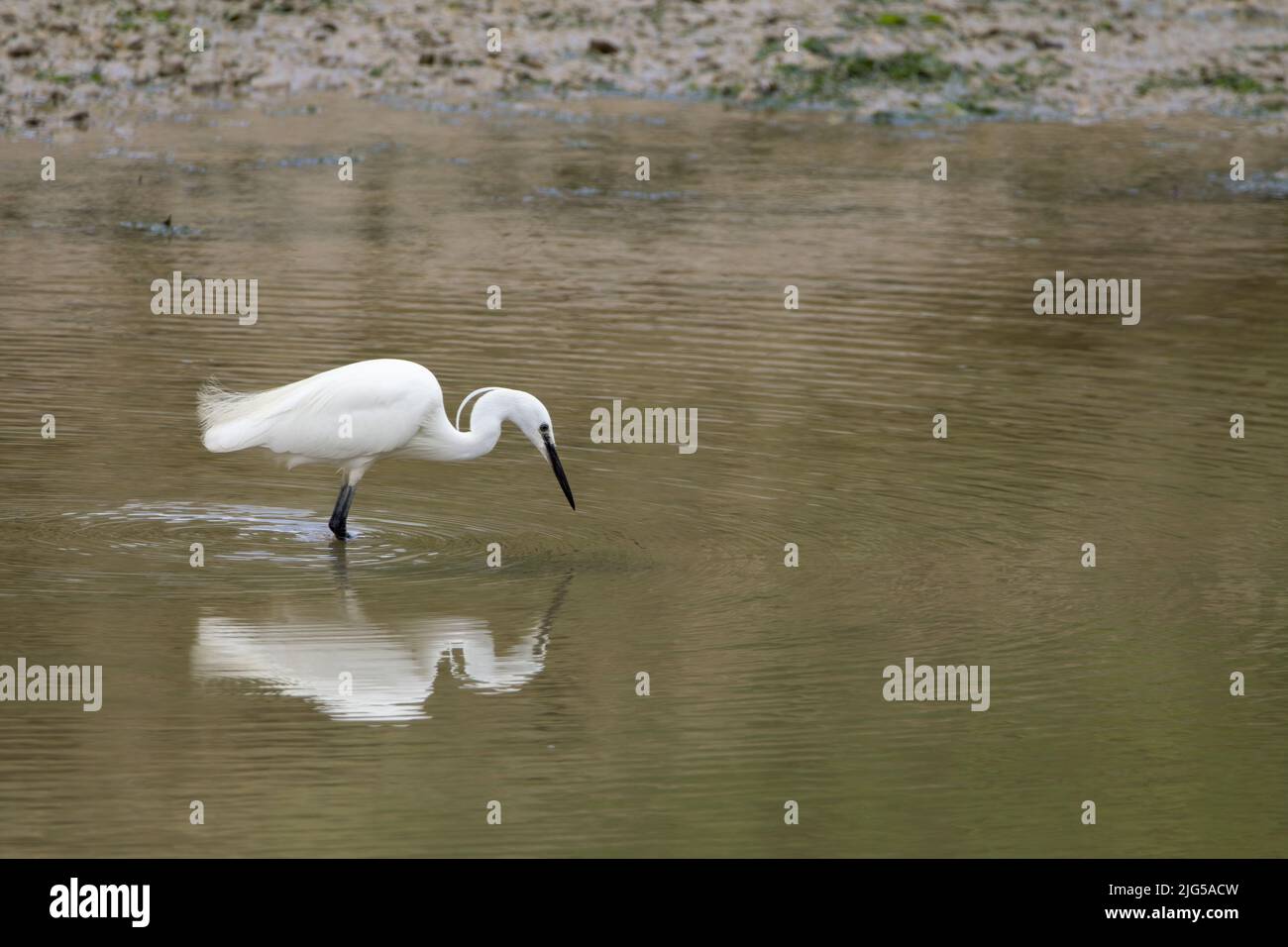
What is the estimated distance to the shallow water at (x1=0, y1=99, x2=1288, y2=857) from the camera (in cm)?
757

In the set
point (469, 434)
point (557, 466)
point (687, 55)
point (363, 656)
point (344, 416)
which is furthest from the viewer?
point (687, 55)

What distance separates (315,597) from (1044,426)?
17.6 ft

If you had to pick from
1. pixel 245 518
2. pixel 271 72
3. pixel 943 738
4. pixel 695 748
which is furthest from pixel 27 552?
pixel 271 72

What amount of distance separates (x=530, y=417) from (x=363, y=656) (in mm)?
2124

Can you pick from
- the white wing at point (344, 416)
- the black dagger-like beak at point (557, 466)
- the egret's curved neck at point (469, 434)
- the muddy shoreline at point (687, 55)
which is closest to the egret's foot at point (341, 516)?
the white wing at point (344, 416)

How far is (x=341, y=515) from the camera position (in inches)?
418

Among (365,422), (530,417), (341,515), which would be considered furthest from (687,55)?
(341,515)

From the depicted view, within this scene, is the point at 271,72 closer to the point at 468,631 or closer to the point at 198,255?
the point at 198,255

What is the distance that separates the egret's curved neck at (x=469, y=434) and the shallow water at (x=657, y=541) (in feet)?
1.27

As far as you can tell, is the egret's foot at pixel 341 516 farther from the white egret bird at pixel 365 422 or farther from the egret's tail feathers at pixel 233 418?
the egret's tail feathers at pixel 233 418

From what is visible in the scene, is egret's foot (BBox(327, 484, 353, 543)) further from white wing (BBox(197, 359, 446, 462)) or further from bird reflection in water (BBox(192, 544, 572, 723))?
bird reflection in water (BBox(192, 544, 572, 723))

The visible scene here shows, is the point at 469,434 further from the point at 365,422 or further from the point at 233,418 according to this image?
the point at 233,418

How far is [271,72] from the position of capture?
2561cm

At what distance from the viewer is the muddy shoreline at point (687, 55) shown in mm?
25391
